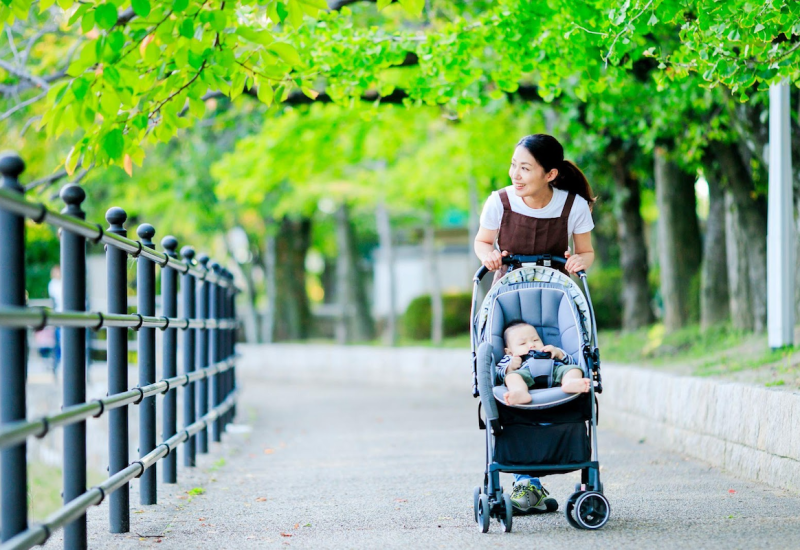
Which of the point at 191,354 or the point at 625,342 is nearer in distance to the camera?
the point at 191,354

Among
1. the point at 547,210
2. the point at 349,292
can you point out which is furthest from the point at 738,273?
the point at 349,292

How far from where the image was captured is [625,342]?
15.9 metres

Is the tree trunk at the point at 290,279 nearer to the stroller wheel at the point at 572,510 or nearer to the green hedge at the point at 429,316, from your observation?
the green hedge at the point at 429,316

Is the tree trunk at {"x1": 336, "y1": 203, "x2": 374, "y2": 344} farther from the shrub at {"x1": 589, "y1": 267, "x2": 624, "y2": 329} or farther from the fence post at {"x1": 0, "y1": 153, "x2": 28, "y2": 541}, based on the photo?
the fence post at {"x1": 0, "y1": 153, "x2": 28, "y2": 541}

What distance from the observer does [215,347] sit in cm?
948

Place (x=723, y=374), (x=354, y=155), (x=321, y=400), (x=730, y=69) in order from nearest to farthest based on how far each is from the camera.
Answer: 1. (x=730, y=69)
2. (x=723, y=374)
3. (x=321, y=400)
4. (x=354, y=155)

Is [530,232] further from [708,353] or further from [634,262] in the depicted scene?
[634,262]

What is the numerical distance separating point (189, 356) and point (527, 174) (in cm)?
355

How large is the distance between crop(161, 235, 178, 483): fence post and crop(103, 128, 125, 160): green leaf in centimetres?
81

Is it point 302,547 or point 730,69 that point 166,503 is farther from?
point 730,69

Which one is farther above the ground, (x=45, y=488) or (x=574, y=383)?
(x=574, y=383)

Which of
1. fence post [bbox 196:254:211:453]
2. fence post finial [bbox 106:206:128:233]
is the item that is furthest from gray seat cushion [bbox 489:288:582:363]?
fence post [bbox 196:254:211:453]

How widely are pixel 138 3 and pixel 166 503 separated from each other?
298 centimetres

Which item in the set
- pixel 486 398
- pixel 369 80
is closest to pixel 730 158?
pixel 369 80
